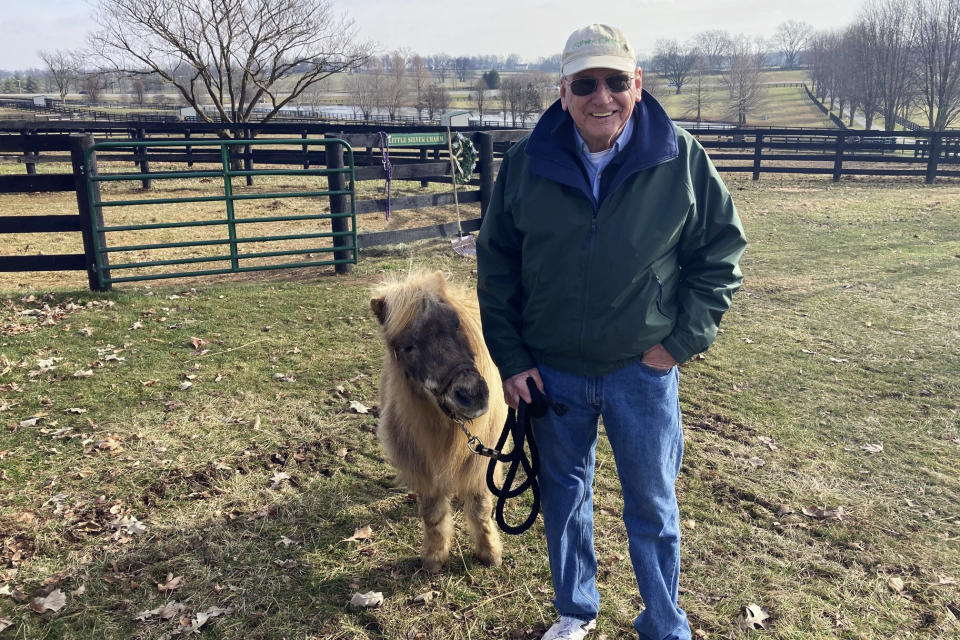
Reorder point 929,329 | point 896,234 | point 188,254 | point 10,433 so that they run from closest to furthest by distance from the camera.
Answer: point 10,433, point 929,329, point 188,254, point 896,234

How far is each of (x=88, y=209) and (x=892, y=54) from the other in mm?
43495

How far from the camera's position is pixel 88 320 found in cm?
643

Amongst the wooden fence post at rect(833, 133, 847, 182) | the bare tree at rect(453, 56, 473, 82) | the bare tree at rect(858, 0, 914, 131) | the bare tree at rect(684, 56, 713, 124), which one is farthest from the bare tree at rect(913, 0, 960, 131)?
the bare tree at rect(453, 56, 473, 82)

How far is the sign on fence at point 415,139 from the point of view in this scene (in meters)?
9.42

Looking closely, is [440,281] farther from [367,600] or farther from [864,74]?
[864,74]

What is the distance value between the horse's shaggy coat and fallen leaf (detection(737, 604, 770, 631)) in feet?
3.84

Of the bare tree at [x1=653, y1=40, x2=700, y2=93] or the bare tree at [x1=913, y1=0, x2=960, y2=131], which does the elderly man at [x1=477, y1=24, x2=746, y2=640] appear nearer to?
the bare tree at [x1=913, y1=0, x2=960, y2=131]

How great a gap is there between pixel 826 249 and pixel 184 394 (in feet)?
31.0

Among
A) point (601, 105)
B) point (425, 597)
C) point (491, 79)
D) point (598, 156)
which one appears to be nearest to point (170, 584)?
point (425, 597)

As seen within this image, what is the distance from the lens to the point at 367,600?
2.92 metres

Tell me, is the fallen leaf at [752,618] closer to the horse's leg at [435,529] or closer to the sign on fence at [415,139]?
the horse's leg at [435,529]

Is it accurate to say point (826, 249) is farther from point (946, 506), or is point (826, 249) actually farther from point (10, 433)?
point (10, 433)

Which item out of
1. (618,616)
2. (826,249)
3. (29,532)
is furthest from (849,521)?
(826,249)

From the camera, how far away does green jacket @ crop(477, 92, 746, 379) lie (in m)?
2.05
